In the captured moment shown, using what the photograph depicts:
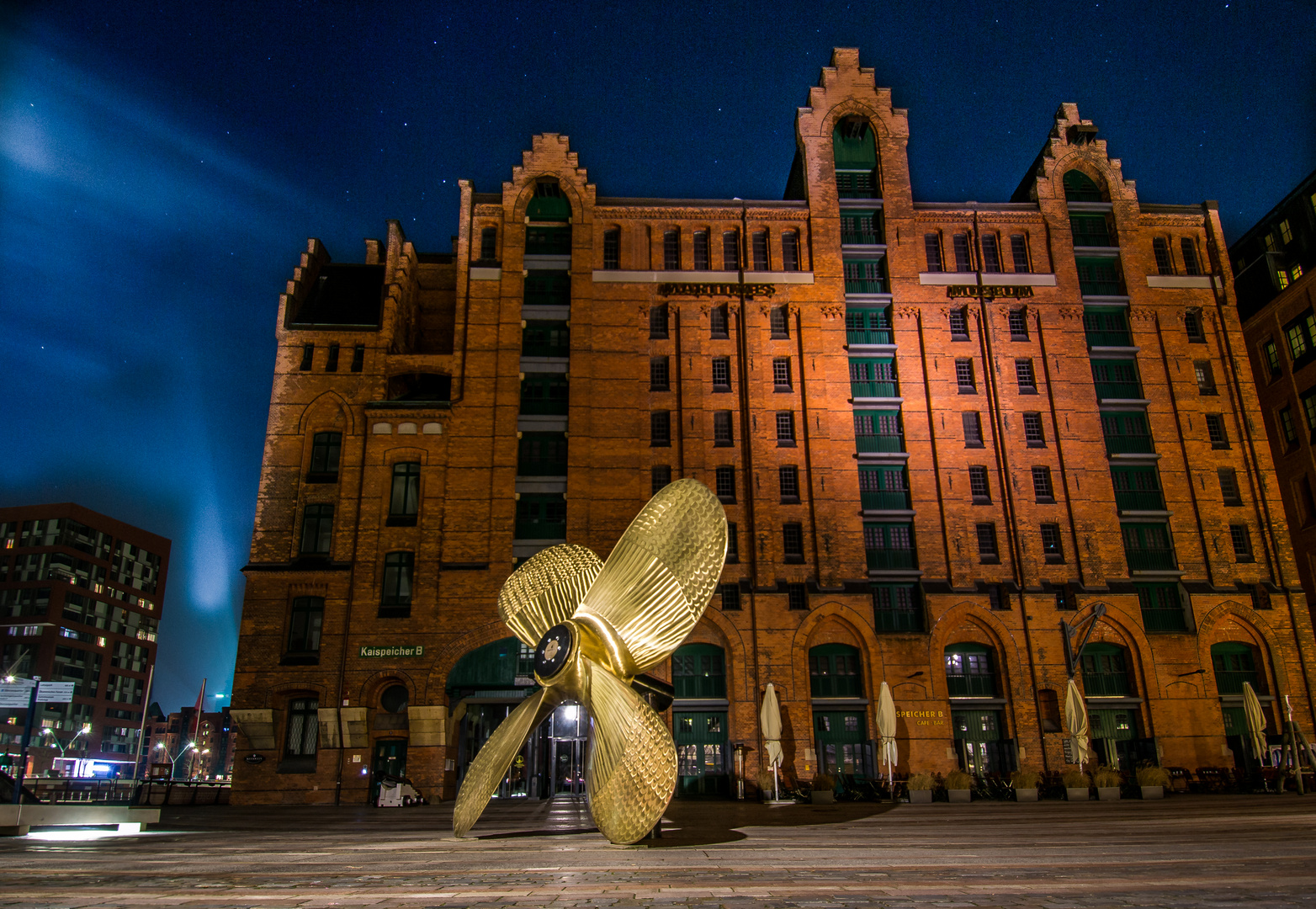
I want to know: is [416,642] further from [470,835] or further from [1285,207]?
[1285,207]

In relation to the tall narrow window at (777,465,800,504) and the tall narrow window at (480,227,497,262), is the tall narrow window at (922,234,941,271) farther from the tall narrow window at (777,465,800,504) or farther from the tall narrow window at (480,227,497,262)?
the tall narrow window at (480,227,497,262)

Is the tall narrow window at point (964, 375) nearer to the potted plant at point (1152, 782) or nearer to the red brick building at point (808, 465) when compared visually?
the red brick building at point (808, 465)

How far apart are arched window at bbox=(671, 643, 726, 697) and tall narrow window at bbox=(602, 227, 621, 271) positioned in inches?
741

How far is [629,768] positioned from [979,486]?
30609 millimetres

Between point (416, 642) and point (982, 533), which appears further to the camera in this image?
point (982, 533)

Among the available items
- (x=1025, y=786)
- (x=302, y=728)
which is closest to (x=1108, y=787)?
(x=1025, y=786)

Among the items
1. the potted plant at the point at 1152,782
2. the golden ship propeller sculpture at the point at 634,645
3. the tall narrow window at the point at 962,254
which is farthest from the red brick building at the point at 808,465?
the golden ship propeller sculpture at the point at 634,645

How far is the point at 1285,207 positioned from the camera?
4012cm

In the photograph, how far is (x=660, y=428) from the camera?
37.2 meters

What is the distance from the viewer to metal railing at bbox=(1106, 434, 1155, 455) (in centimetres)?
3822

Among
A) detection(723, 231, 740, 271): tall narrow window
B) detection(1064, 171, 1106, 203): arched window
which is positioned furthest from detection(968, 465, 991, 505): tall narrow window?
detection(1064, 171, 1106, 203): arched window

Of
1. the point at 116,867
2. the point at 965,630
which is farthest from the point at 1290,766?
the point at 116,867

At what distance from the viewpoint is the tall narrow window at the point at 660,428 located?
120ft

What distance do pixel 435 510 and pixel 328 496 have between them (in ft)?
15.9
